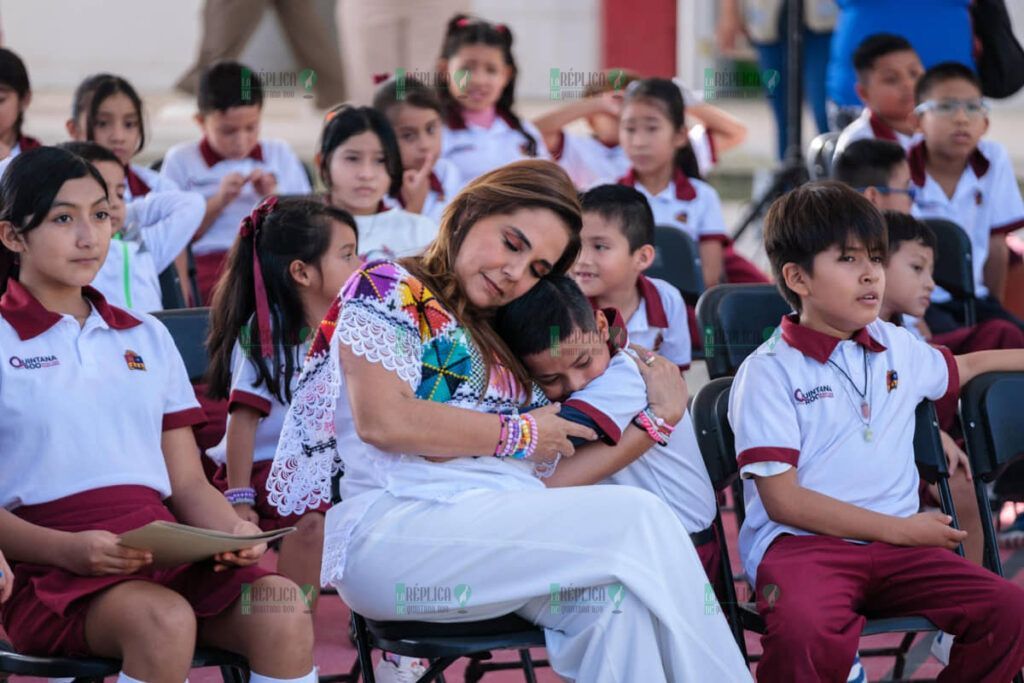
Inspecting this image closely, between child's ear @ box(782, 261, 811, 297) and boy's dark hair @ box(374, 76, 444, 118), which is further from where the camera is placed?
boy's dark hair @ box(374, 76, 444, 118)

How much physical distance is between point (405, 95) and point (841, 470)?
2465mm

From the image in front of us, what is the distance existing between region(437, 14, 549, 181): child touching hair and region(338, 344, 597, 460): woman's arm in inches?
109

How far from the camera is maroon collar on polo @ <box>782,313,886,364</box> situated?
3.12 meters

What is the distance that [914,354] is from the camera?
3217 millimetres

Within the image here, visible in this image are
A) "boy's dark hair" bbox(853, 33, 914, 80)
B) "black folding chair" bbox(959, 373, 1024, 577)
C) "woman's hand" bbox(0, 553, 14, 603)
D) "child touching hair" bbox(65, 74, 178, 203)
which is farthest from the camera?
"boy's dark hair" bbox(853, 33, 914, 80)

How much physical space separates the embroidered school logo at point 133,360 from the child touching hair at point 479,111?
266 centimetres

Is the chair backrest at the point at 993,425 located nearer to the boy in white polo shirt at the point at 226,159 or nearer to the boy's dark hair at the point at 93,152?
the boy's dark hair at the point at 93,152

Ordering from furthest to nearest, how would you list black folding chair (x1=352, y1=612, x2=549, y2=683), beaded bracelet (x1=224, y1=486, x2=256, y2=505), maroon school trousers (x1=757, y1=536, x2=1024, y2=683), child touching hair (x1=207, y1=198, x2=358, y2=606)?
child touching hair (x1=207, y1=198, x2=358, y2=606) → beaded bracelet (x1=224, y1=486, x2=256, y2=505) → maroon school trousers (x1=757, y1=536, x2=1024, y2=683) → black folding chair (x1=352, y1=612, x2=549, y2=683)

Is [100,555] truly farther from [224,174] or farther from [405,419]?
[224,174]

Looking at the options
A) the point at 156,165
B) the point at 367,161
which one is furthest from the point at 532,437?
the point at 156,165

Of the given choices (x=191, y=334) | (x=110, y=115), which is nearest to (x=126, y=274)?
(x=191, y=334)

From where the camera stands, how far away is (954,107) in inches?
197

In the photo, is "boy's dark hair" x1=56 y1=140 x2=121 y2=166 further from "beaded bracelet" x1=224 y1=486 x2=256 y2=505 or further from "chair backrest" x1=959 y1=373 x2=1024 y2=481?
"chair backrest" x1=959 y1=373 x2=1024 y2=481

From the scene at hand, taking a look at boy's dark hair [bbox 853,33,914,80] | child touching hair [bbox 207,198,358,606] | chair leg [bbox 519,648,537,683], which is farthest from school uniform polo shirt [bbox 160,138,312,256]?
chair leg [bbox 519,648,537,683]
